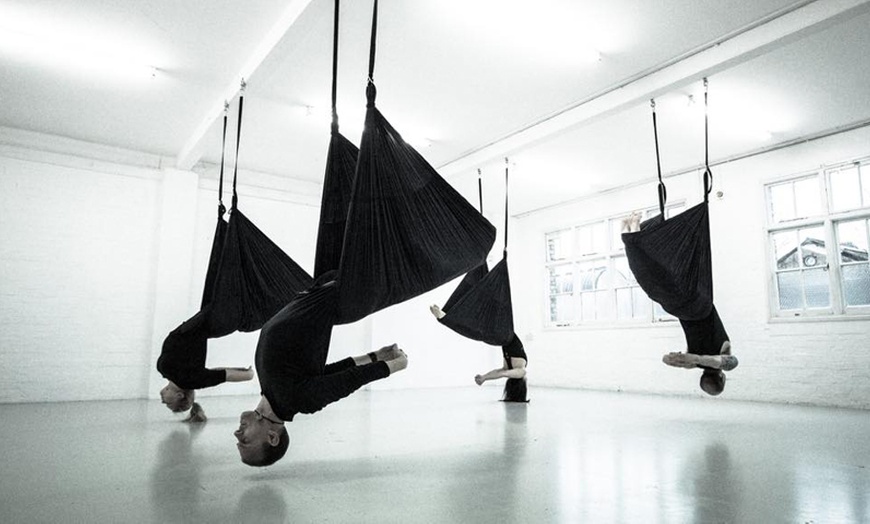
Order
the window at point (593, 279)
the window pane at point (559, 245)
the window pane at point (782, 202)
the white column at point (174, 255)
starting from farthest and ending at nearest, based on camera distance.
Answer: the window pane at point (559, 245) < the window at point (593, 279) < the white column at point (174, 255) < the window pane at point (782, 202)

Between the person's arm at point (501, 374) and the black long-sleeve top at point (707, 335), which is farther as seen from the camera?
the person's arm at point (501, 374)

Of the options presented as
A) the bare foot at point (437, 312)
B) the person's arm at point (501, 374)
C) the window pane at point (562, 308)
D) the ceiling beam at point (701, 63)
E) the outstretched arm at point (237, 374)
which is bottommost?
the person's arm at point (501, 374)

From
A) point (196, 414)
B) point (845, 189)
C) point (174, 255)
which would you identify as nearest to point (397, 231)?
point (196, 414)

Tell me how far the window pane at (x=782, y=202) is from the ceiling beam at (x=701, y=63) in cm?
272

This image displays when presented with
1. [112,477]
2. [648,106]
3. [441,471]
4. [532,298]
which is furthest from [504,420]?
[532,298]

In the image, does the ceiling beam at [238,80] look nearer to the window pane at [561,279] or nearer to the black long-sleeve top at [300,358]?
the black long-sleeve top at [300,358]

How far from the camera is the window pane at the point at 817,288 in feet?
19.1

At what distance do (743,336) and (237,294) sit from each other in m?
5.75

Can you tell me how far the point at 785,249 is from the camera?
620 centimetres

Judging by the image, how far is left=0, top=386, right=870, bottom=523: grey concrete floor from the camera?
5.89 feet

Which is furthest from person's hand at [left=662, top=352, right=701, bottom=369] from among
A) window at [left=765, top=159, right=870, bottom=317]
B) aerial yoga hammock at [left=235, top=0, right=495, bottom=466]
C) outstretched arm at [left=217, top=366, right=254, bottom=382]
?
outstretched arm at [left=217, top=366, right=254, bottom=382]

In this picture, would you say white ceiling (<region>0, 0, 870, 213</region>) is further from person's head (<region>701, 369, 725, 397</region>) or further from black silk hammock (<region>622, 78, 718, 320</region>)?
person's head (<region>701, 369, 725, 397</region>)

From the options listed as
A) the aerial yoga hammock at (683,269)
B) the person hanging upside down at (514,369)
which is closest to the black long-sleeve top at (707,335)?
the aerial yoga hammock at (683,269)

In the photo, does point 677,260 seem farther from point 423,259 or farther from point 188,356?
point 188,356
